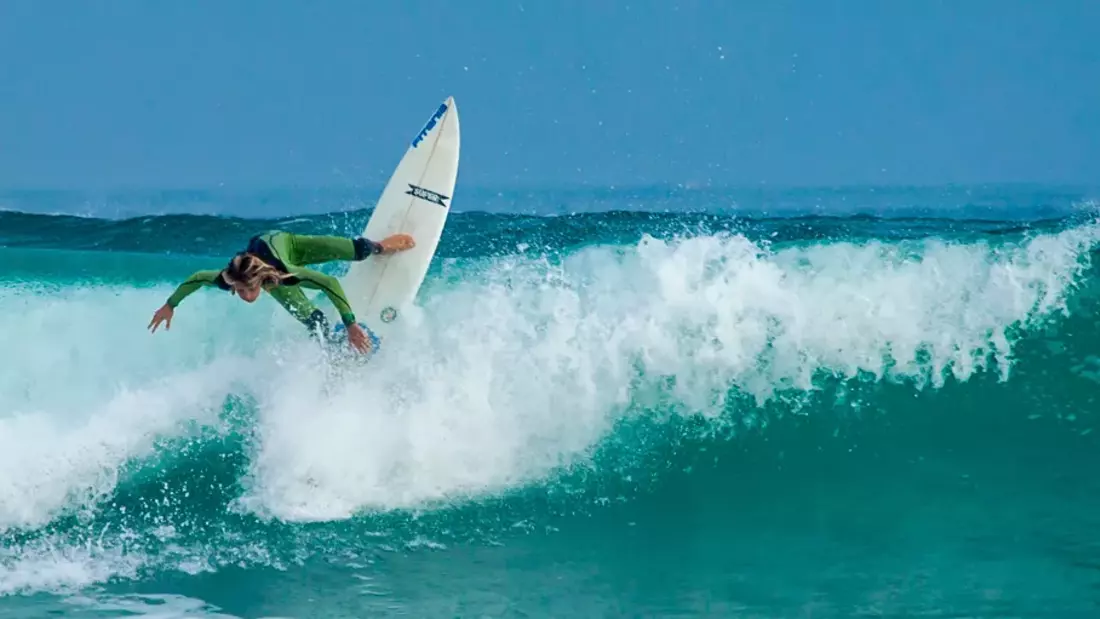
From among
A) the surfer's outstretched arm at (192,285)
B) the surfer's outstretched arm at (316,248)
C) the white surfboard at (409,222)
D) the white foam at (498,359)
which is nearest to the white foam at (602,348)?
the white foam at (498,359)

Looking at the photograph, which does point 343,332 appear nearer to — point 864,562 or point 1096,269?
point 864,562

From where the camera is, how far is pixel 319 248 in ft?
16.4

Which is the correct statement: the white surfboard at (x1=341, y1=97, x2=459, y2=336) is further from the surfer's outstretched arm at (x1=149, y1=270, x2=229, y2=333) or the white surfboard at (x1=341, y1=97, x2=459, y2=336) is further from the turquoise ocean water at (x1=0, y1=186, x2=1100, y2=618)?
the surfer's outstretched arm at (x1=149, y1=270, x2=229, y2=333)

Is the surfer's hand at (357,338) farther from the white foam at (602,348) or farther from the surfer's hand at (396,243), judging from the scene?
the surfer's hand at (396,243)

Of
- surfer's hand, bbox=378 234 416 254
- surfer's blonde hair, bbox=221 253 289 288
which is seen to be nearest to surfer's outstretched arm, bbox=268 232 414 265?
surfer's hand, bbox=378 234 416 254

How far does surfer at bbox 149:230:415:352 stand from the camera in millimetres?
4414

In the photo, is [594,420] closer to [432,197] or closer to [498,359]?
[498,359]

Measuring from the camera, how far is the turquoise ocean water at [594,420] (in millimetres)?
4480

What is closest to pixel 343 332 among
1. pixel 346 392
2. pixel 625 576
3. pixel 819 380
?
pixel 346 392

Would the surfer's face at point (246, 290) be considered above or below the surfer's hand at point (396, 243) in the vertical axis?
below

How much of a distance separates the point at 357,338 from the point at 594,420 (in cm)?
149

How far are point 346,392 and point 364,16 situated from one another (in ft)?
10.3

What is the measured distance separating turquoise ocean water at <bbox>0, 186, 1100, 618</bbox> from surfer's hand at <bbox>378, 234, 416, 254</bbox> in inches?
14.6

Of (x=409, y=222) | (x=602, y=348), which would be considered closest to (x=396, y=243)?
(x=409, y=222)
